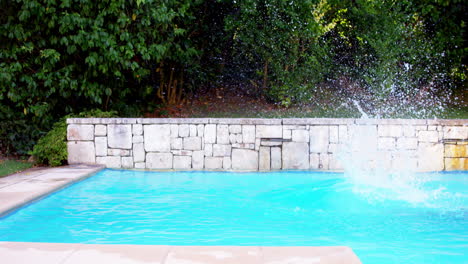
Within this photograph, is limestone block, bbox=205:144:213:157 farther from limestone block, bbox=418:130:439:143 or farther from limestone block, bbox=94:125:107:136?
limestone block, bbox=418:130:439:143

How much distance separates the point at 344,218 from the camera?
15.7ft

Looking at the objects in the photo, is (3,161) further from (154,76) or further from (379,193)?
(379,193)

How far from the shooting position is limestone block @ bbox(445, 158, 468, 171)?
7363 mm

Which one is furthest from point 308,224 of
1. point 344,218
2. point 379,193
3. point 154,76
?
point 154,76

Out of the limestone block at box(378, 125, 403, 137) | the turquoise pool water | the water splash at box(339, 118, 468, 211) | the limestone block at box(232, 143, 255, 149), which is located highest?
the limestone block at box(378, 125, 403, 137)

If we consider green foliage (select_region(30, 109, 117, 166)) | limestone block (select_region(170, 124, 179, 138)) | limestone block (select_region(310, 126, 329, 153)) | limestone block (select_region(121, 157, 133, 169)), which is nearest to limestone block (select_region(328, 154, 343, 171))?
limestone block (select_region(310, 126, 329, 153))

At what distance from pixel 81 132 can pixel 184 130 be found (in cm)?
171

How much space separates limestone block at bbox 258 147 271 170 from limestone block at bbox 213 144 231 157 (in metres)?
0.52

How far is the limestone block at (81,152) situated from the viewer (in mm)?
7574

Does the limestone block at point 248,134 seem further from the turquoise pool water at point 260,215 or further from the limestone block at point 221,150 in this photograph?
the turquoise pool water at point 260,215

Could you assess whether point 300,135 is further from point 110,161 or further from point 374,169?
point 110,161

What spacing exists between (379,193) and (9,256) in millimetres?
4512

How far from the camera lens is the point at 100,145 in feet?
24.8

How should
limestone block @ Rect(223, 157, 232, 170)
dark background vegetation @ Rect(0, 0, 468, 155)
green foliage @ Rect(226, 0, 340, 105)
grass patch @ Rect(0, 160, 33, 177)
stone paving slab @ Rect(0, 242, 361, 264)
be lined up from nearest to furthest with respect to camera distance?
stone paving slab @ Rect(0, 242, 361, 264) → grass patch @ Rect(0, 160, 33, 177) → limestone block @ Rect(223, 157, 232, 170) → dark background vegetation @ Rect(0, 0, 468, 155) → green foliage @ Rect(226, 0, 340, 105)
